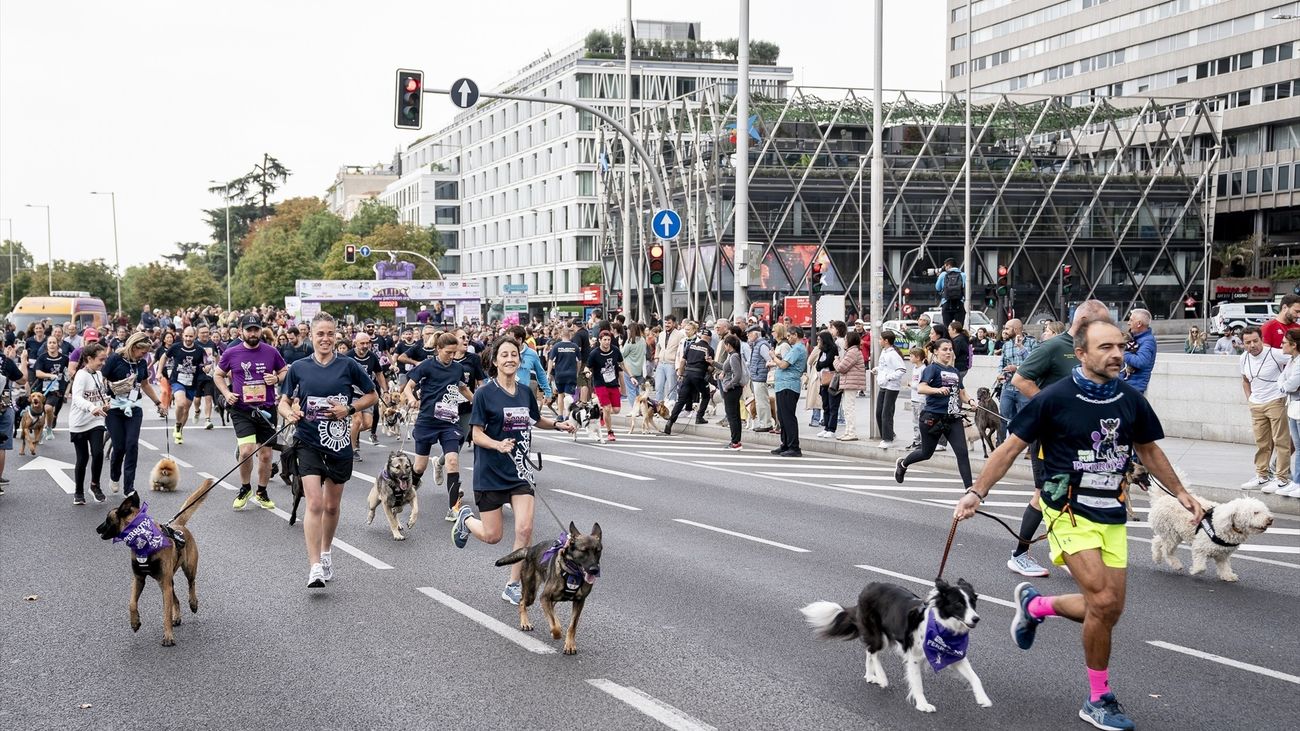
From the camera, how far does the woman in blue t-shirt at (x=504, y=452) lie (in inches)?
302

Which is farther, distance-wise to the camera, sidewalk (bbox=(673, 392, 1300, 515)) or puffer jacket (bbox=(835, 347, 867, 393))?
puffer jacket (bbox=(835, 347, 867, 393))

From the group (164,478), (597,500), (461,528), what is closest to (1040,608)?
(461,528)

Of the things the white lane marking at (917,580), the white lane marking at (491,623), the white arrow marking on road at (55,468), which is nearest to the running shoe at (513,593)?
the white lane marking at (491,623)

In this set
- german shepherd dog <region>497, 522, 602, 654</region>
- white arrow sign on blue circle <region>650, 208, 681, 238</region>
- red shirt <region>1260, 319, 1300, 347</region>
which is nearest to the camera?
german shepherd dog <region>497, 522, 602, 654</region>

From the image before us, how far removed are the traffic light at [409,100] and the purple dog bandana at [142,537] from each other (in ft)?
45.3

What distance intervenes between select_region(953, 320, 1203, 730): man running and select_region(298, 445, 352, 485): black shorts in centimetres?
446

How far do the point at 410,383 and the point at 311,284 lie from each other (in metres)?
60.7

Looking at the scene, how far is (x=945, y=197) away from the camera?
62.3m

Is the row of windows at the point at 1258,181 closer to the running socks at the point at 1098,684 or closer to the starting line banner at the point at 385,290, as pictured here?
the starting line banner at the point at 385,290

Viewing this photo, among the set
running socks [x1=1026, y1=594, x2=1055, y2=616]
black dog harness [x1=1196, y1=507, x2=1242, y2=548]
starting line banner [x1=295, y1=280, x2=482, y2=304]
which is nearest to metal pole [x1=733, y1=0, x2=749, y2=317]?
black dog harness [x1=1196, y1=507, x2=1242, y2=548]

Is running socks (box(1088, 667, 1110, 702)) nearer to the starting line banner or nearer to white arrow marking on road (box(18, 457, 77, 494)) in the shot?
white arrow marking on road (box(18, 457, 77, 494))

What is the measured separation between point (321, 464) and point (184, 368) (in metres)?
14.1

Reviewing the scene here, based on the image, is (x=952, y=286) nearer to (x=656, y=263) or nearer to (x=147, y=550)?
(x=656, y=263)

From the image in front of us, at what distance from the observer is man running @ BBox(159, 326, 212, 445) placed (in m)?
20.5
